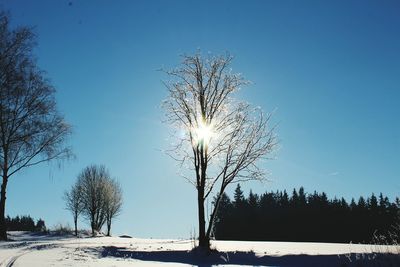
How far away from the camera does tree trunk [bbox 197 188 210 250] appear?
18319 mm

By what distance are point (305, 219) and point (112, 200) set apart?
4223cm

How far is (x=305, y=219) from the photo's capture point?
3297 inches

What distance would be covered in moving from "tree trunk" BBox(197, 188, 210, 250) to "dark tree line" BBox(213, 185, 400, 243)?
59205 mm

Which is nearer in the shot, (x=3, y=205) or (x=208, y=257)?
(x=208, y=257)

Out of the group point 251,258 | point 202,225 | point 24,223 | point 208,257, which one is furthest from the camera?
point 24,223

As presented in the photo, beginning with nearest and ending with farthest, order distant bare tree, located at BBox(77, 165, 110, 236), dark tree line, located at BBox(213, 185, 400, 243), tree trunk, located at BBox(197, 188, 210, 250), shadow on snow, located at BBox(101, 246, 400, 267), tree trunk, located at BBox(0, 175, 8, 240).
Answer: shadow on snow, located at BBox(101, 246, 400, 267) < tree trunk, located at BBox(197, 188, 210, 250) < tree trunk, located at BBox(0, 175, 8, 240) < distant bare tree, located at BBox(77, 165, 110, 236) < dark tree line, located at BBox(213, 185, 400, 243)

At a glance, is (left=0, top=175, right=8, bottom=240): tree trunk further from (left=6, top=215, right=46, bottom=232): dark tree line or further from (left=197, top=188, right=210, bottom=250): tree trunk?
(left=6, top=215, right=46, bottom=232): dark tree line

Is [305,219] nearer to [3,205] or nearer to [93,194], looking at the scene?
[93,194]

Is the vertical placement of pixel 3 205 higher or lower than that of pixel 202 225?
higher

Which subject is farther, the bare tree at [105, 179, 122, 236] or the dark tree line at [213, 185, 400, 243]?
the dark tree line at [213, 185, 400, 243]

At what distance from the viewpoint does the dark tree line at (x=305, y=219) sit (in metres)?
80.0

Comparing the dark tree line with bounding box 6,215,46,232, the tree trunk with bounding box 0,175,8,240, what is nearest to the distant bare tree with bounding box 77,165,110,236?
the tree trunk with bounding box 0,175,8,240

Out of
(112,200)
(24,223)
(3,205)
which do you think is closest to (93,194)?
(112,200)

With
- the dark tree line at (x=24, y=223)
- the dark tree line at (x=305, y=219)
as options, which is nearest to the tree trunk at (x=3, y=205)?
the dark tree line at (x=305, y=219)
